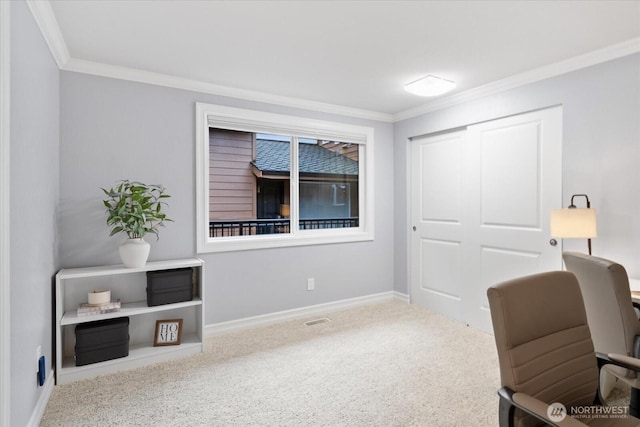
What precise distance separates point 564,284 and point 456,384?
52.9 inches

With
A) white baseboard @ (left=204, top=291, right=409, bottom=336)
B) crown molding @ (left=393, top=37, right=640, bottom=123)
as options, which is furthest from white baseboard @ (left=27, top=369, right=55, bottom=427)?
crown molding @ (left=393, top=37, right=640, bottom=123)

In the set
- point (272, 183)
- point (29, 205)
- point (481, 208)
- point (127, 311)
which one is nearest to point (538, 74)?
point (481, 208)

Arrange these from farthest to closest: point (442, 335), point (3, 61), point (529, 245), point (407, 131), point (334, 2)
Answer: point (407, 131), point (442, 335), point (529, 245), point (334, 2), point (3, 61)

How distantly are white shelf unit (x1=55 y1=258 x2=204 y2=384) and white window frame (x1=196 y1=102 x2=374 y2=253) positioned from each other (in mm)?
499

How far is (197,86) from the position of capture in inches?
126

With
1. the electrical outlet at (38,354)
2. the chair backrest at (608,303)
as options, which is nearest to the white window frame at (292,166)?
the electrical outlet at (38,354)

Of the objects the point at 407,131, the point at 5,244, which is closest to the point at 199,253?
the point at 5,244

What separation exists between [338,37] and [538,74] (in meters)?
1.80

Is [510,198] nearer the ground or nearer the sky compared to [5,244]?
nearer the sky

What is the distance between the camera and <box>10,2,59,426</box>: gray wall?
163 cm

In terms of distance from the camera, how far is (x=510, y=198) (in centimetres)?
323

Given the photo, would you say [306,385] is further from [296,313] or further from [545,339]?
[545,339]

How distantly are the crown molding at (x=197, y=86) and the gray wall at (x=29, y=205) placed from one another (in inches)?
12.8

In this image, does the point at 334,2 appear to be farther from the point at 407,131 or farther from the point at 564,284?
the point at 407,131
